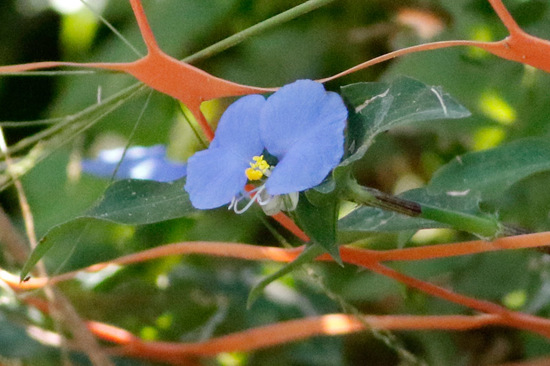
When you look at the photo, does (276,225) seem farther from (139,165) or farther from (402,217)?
(402,217)

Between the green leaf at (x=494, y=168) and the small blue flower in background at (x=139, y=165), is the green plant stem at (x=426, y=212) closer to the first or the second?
the green leaf at (x=494, y=168)

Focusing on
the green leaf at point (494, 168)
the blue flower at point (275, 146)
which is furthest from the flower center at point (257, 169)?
the green leaf at point (494, 168)

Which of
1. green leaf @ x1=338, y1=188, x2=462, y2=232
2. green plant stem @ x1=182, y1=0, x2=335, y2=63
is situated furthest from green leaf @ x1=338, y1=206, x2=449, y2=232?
green plant stem @ x1=182, y1=0, x2=335, y2=63

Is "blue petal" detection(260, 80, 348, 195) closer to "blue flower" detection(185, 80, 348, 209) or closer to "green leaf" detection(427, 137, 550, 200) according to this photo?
"blue flower" detection(185, 80, 348, 209)

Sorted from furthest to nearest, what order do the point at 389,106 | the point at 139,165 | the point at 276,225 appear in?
the point at 276,225, the point at 139,165, the point at 389,106

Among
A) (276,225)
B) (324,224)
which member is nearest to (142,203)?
(324,224)

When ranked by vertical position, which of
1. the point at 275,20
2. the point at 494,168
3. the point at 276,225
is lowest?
the point at 276,225

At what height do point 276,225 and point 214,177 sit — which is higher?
point 214,177
